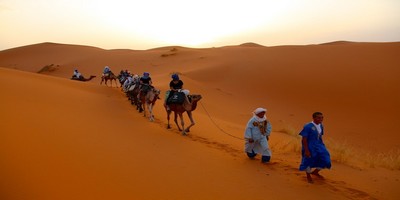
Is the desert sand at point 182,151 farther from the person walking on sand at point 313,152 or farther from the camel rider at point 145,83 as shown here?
the camel rider at point 145,83

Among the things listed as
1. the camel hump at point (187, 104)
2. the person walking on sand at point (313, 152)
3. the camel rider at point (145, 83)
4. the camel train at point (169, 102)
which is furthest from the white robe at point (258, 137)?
the camel rider at point (145, 83)

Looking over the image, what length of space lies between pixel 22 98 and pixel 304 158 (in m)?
8.14

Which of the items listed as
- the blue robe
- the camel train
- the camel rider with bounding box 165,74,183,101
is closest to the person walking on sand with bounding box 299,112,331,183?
the blue robe

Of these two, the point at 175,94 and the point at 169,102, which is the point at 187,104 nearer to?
the point at 175,94

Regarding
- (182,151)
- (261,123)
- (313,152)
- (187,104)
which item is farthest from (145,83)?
(313,152)

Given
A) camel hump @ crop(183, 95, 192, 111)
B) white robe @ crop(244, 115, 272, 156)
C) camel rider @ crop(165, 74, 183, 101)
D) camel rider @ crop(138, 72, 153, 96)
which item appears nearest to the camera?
white robe @ crop(244, 115, 272, 156)

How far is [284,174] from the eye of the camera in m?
7.15

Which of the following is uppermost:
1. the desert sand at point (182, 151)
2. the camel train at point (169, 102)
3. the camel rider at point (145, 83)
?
the camel rider at point (145, 83)

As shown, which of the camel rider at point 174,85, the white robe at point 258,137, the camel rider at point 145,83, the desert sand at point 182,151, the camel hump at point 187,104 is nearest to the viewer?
the desert sand at point 182,151

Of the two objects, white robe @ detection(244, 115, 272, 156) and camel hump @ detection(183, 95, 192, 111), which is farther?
camel hump @ detection(183, 95, 192, 111)

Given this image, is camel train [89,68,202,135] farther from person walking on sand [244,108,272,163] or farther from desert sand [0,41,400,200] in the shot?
person walking on sand [244,108,272,163]

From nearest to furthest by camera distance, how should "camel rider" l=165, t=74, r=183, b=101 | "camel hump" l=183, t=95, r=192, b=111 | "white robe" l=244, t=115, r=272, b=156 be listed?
"white robe" l=244, t=115, r=272, b=156, "camel hump" l=183, t=95, r=192, b=111, "camel rider" l=165, t=74, r=183, b=101

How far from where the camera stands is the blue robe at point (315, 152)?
264 inches

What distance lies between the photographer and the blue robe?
22.0ft
